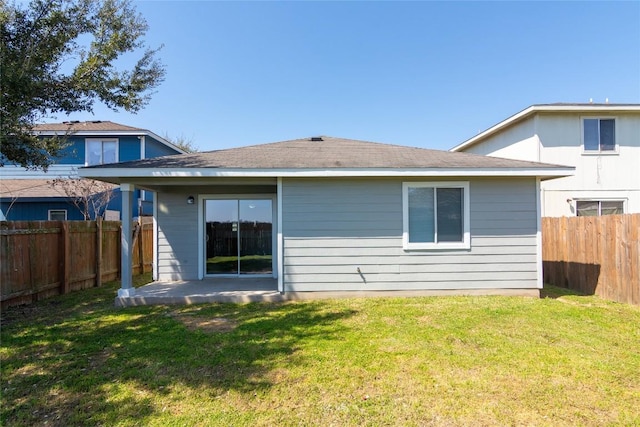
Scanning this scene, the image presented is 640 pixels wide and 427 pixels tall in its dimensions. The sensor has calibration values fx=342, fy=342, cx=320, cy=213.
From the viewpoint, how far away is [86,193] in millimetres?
11984

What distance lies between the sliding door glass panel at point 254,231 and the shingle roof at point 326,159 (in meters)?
1.48

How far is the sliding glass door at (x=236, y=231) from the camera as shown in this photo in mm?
8812

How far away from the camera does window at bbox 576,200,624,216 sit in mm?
10664

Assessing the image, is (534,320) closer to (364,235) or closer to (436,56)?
(364,235)

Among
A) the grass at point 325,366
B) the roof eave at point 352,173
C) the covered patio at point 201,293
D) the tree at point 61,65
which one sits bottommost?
the grass at point 325,366

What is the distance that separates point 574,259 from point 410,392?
7.05 meters

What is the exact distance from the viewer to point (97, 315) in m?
5.88

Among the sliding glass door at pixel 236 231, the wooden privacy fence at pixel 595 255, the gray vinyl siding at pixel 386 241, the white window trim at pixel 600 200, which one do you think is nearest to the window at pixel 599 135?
the white window trim at pixel 600 200

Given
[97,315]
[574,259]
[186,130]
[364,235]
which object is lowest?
[97,315]

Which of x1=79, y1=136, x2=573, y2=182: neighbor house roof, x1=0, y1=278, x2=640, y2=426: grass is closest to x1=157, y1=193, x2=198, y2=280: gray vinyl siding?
x1=79, y1=136, x2=573, y2=182: neighbor house roof

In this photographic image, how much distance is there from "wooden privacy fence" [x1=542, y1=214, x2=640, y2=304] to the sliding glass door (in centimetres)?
726

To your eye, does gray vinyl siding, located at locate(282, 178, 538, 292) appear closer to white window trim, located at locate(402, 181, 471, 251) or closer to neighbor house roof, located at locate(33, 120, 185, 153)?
white window trim, located at locate(402, 181, 471, 251)

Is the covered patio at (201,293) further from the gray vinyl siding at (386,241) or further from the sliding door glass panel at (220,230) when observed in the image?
the sliding door glass panel at (220,230)

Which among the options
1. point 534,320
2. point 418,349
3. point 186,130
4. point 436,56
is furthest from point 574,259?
point 186,130
